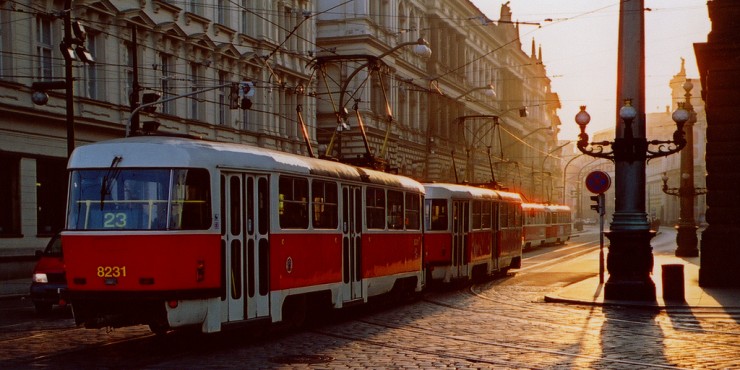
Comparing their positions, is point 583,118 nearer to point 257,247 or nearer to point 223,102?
point 257,247

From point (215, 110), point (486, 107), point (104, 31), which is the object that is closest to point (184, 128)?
point (215, 110)

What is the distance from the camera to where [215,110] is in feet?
131

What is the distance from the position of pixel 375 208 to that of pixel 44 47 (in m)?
15.7

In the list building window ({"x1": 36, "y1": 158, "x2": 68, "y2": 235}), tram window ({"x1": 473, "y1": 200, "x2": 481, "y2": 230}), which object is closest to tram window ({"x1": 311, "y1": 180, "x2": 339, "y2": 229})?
tram window ({"x1": 473, "y1": 200, "x2": 481, "y2": 230})

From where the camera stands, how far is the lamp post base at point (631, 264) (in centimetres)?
2142

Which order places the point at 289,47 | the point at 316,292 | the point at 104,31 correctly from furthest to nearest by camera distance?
1. the point at 289,47
2. the point at 104,31
3. the point at 316,292

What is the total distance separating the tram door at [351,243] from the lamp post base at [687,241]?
27540 mm

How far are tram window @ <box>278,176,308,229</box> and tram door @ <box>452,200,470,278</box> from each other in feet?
34.3

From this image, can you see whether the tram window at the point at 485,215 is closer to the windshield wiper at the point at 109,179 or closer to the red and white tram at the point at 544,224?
the windshield wiper at the point at 109,179

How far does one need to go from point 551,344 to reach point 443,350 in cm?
178

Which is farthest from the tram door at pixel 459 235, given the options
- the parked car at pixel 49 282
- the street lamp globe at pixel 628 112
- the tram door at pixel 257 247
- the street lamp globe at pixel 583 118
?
the tram door at pixel 257 247

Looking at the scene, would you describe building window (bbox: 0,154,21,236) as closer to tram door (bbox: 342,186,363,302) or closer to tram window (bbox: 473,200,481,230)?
tram window (bbox: 473,200,481,230)

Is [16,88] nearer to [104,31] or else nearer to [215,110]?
[104,31]

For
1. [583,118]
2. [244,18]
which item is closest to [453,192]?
[583,118]
